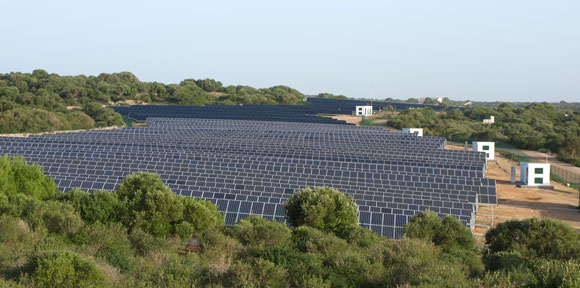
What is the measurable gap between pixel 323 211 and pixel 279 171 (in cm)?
1541

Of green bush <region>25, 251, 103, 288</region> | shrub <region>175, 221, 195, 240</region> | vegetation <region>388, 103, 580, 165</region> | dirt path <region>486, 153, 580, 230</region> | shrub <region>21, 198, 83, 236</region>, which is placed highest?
vegetation <region>388, 103, 580, 165</region>

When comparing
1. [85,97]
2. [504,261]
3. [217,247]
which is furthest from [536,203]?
[85,97]

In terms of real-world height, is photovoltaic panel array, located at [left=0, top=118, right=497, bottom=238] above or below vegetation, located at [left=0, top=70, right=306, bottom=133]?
below

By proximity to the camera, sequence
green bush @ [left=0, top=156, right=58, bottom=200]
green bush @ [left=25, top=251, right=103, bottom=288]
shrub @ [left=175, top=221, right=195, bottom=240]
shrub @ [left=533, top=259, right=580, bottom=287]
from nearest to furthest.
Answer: shrub @ [left=533, top=259, right=580, bottom=287], green bush @ [left=25, top=251, right=103, bottom=288], shrub @ [left=175, top=221, right=195, bottom=240], green bush @ [left=0, top=156, right=58, bottom=200]

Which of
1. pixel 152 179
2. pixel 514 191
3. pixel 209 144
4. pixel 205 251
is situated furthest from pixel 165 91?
pixel 205 251

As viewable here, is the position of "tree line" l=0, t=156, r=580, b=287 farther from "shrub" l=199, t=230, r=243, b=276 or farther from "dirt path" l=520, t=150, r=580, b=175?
"dirt path" l=520, t=150, r=580, b=175

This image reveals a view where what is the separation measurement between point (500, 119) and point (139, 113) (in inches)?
2707

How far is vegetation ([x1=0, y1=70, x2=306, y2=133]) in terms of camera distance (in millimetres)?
78062

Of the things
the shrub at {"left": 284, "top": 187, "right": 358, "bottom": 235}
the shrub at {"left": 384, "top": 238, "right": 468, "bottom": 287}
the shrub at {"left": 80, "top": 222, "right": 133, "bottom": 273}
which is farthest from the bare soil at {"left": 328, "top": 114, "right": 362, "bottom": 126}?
the shrub at {"left": 384, "top": 238, "right": 468, "bottom": 287}

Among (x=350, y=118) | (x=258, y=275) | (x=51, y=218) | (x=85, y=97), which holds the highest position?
(x=85, y=97)

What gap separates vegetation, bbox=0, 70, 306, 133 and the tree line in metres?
56.7

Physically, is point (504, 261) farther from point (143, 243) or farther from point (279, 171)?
point (279, 171)

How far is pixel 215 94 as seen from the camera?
14525cm

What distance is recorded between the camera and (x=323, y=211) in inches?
858
